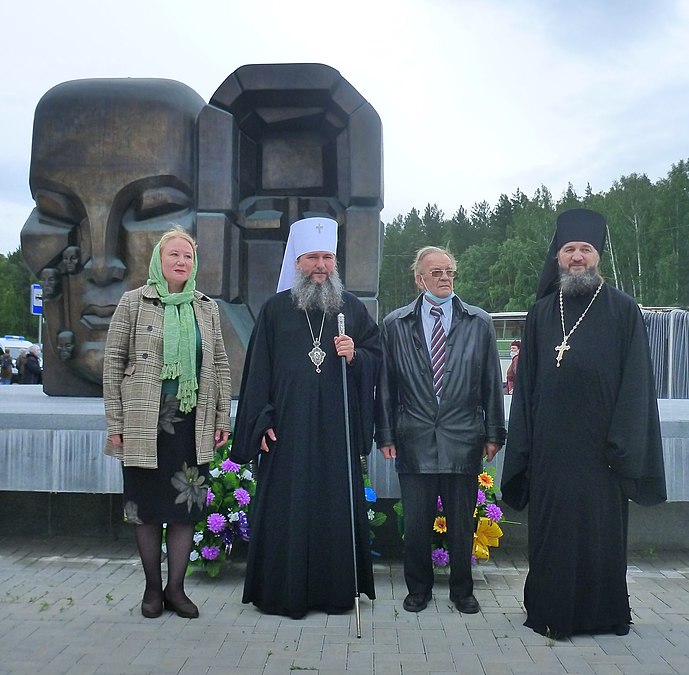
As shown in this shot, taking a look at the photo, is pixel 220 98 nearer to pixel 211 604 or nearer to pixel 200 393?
pixel 200 393

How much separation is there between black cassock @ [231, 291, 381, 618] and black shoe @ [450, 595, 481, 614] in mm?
453

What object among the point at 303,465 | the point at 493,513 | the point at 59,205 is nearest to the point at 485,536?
the point at 493,513

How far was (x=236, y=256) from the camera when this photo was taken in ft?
25.8

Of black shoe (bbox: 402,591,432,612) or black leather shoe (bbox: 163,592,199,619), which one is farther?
black shoe (bbox: 402,591,432,612)

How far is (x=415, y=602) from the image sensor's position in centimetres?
427

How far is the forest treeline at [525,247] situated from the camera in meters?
36.3

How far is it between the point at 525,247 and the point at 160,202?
39.6m

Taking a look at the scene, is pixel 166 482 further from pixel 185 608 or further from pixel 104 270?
pixel 104 270

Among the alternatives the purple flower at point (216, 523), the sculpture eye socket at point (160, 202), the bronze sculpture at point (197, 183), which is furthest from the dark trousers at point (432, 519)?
the sculpture eye socket at point (160, 202)

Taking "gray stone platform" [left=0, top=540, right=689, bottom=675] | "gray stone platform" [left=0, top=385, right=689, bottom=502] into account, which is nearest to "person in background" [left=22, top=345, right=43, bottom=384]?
"gray stone platform" [left=0, top=385, right=689, bottom=502]

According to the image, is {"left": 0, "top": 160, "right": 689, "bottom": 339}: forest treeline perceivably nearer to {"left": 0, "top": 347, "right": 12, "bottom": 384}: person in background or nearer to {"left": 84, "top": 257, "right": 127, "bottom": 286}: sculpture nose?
{"left": 0, "top": 347, "right": 12, "bottom": 384}: person in background

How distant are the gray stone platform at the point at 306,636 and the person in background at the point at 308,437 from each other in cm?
19

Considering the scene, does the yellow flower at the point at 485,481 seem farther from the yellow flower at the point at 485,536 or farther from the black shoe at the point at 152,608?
the black shoe at the point at 152,608

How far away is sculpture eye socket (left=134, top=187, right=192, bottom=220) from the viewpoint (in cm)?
773
